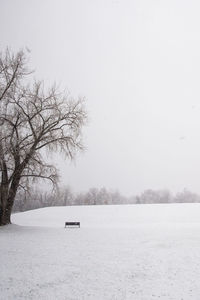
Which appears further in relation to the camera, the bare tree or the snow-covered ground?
the bare tree

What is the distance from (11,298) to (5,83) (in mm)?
19378

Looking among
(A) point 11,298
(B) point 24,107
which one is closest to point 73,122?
(B) point 24,107

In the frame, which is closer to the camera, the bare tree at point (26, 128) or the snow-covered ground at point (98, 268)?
the snow-covered ground at point (98, 268)

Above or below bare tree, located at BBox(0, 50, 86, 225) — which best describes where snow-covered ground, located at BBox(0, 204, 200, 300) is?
below

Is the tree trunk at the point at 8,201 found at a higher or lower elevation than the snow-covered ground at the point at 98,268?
higher

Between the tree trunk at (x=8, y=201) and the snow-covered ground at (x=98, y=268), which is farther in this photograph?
the tree trunk at (x=8, y=201)

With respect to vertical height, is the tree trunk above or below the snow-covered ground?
above

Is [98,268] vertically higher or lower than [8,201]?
lower

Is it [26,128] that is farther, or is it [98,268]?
[26,128]

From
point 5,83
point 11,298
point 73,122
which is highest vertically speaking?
point 5,83

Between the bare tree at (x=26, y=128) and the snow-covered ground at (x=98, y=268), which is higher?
the bare tree at (x=26, y=128)

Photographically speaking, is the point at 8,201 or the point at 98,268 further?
the point at 8,201

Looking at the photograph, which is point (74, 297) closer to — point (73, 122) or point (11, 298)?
point (11, 298)

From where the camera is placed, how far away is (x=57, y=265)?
1014 cm
